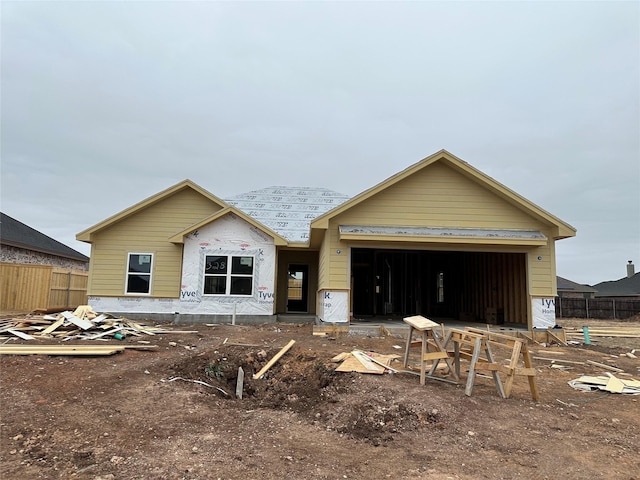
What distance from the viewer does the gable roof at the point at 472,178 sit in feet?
41.8

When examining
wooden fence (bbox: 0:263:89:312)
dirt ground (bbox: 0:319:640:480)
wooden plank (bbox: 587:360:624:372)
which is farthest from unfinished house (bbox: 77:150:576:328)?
dirt ground (bbox: 0:319:640:480)

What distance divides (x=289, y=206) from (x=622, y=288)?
39366mm

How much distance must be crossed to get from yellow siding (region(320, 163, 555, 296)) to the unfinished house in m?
0.03

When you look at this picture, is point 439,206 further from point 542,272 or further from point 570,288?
point 570,288

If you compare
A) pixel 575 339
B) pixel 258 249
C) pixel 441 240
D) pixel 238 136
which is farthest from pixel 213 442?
pixel 238 136

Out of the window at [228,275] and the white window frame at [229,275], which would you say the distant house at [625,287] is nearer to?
the white window frame at [229,275]

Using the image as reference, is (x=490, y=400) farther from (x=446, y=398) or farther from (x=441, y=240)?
(x=441, y=240)

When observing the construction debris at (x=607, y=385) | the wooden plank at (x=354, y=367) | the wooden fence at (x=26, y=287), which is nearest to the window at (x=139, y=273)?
the wooden fence at (x=26, y=287)

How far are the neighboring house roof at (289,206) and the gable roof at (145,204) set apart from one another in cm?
284

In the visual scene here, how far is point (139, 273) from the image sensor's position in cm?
1591

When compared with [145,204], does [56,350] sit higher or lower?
lower

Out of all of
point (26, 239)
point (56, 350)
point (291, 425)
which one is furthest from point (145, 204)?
point (26, 239)

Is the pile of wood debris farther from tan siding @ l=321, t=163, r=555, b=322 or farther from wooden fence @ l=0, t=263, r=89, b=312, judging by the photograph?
wooden fence @ l=0, t=263, r=89, b=312

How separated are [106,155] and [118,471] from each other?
30846mm
